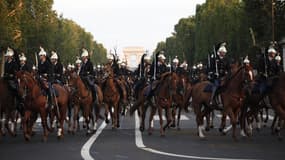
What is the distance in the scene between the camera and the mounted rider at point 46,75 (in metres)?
20.8

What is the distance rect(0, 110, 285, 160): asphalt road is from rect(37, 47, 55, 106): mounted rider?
4.32 feet

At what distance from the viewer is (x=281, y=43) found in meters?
67.2

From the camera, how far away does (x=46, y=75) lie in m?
21.3

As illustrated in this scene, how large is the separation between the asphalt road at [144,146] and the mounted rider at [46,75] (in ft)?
4.32

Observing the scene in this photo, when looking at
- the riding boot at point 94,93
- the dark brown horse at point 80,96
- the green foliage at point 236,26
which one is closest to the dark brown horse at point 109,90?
the riding boot at point 94,93

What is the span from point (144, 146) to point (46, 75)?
4461 millimetres

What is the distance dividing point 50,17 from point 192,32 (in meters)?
46.0

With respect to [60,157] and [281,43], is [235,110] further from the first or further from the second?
[281,43]

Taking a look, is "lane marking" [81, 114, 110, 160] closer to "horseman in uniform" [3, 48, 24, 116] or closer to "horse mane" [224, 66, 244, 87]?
"horseman in uniform" [3, 48, 24, 116]

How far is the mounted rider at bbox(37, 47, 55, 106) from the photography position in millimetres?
20812

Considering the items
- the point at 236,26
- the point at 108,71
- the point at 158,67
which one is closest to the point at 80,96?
the point at 158,67

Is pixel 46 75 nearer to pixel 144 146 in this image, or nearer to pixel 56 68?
pixel 56 68

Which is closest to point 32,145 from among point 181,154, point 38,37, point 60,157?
point 60,157

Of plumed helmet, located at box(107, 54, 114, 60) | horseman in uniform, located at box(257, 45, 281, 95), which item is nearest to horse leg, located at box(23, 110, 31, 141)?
horseman in uniform, located at box(257, 45, 281, 95)
